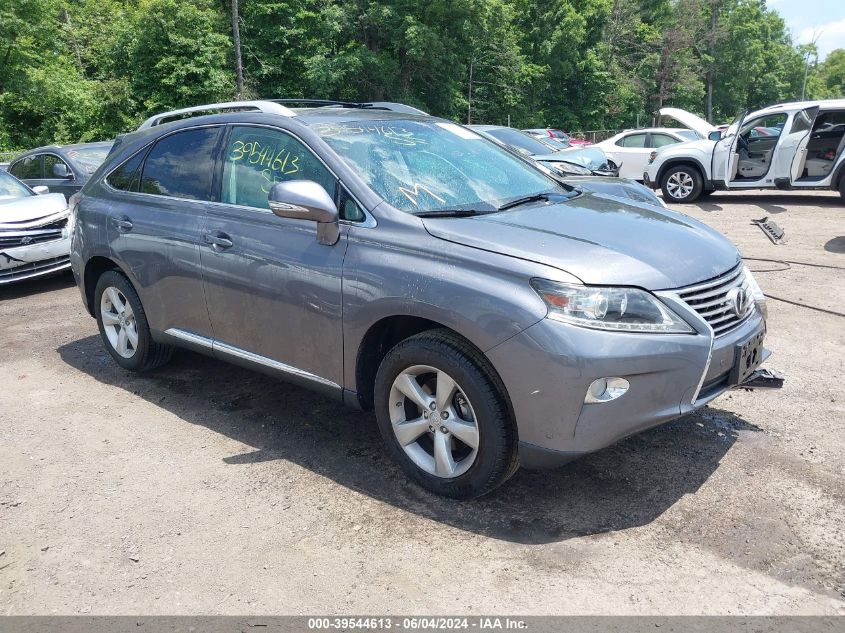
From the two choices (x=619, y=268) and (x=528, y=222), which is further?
(x=528, y=222)

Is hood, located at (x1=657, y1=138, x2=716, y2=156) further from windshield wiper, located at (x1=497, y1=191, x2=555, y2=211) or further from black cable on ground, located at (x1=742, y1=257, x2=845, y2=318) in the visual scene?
windshield wiper, located at (x1=497, y1=191, x2=555, y2=211)

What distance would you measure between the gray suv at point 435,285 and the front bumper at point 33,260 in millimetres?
3865

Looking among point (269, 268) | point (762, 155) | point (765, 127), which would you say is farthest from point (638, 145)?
point (269, 268)

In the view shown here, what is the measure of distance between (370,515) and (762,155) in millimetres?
12612

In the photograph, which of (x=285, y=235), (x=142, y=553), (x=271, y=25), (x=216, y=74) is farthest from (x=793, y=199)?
(x=271, y=25)

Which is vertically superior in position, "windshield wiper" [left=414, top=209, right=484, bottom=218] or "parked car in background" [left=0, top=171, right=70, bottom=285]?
"windshield wiper" [left=414, top=209, right=484, bottom=218]

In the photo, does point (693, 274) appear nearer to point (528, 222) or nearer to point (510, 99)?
point (528, 222)

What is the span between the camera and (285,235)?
369 centimetres

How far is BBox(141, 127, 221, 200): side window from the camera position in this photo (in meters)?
4.29

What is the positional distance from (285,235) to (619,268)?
1742 millimetres

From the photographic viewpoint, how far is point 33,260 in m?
7.90

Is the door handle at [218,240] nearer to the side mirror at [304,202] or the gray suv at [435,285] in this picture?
the gray suv at [435,285]

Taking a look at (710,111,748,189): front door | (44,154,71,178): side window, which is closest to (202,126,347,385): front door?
(44,154,71,178): side window

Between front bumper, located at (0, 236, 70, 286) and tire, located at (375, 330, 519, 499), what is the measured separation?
243 inches
